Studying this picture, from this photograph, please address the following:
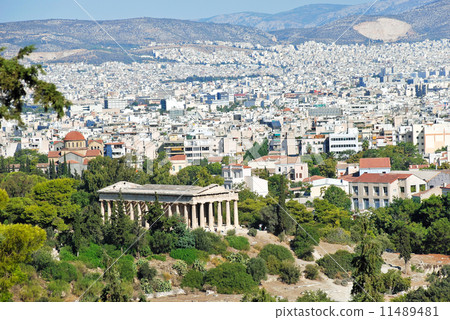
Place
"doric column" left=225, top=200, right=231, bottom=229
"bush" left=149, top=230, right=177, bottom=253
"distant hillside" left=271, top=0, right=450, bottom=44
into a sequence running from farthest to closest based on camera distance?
"distant hillside" left=271, top=0, right=450, bottom=44 → "doric column" left=225, top=200, right=231, bottom=229 → "bush" left=149, top=230, right=177, bottom=253

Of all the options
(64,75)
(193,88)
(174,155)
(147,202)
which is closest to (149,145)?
(174,155)

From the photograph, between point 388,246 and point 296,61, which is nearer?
point 388,246

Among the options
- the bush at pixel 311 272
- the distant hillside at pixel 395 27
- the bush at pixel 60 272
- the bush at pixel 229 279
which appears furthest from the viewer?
the distant hillside at pixel 395 27

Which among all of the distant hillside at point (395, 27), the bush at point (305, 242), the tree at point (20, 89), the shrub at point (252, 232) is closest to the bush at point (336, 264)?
the bush at point (305, 242)

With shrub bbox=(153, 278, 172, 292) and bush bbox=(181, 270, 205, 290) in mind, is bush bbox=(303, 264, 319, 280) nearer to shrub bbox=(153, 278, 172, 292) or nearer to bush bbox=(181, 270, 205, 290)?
bush bbox=(181, 270, 205, 290)

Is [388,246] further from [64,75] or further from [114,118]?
[64,75]

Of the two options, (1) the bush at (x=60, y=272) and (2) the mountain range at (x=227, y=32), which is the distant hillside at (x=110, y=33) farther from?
(1) the bush at (x=60, y=272)

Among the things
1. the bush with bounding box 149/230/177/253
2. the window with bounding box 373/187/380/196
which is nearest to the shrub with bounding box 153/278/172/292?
the bush with bounding box 149/230/177/253
